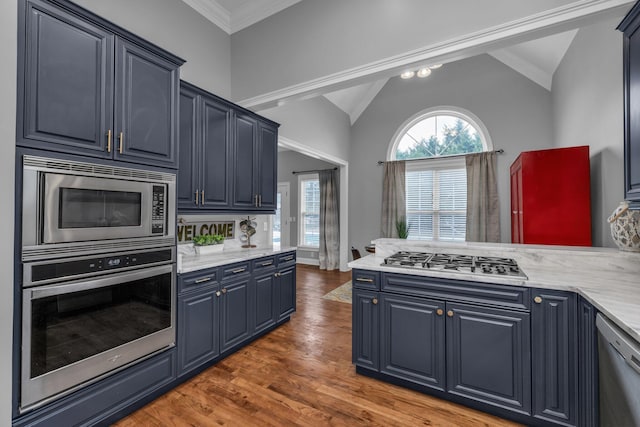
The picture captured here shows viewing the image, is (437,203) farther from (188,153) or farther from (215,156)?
(188,153)

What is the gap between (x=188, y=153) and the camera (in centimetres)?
245

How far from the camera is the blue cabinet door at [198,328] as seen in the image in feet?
7.04

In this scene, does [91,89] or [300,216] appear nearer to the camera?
[91,89]

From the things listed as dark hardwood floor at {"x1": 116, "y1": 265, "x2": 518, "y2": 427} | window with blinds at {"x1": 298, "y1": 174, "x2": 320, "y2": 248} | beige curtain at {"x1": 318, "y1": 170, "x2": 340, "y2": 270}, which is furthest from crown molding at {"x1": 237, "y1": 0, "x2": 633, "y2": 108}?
window with blinds at {"x1": 298, "y1": 174, "x2": 320, "y2": 248}

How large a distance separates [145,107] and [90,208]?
767mm

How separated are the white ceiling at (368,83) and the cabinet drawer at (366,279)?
8.83 feet

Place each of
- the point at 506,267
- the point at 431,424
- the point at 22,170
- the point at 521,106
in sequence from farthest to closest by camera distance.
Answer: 1. the point at 521,106
2. the point at 506,267
3. the point at 431,424
4. the point at 22,170

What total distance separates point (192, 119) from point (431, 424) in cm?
293

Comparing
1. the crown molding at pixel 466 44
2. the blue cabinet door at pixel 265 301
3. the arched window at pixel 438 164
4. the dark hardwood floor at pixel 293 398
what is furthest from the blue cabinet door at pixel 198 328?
the arched window at pixel 438 164

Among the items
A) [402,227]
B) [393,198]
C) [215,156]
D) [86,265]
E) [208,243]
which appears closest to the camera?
[86,265]

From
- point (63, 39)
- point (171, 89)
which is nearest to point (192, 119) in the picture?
point (171, 89)

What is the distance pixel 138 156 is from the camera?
6.15ft

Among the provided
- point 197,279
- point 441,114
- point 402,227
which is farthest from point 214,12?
point 402,227

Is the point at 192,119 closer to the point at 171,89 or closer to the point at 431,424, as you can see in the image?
the point at 171,89
